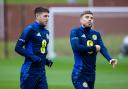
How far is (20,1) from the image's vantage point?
42625 mm

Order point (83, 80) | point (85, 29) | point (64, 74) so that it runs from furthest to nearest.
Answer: point (64, 74)
point (85, 29)
point (83, 80)

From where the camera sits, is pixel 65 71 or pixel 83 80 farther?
pixel 65 71

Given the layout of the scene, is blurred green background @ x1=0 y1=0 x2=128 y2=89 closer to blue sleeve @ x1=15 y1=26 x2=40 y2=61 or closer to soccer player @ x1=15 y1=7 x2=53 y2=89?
soccer player @ x1=15 y1=7 x2=53 y2=89

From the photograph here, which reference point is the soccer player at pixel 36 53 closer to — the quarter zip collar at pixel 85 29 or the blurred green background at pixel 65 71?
the quarter zip collar at pixel 85 29

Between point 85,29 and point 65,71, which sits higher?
point 85,29

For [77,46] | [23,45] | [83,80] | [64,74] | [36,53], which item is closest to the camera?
[23,45]

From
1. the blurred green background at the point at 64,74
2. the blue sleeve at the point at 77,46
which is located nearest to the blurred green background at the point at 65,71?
the blurred green background at the point at 64,74

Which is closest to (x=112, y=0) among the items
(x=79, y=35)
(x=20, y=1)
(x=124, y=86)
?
(x=20, y=1)

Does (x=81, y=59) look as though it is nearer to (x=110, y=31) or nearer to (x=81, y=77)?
(x=81, y=77)

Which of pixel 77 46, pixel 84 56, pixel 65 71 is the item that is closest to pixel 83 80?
pixel 84 56

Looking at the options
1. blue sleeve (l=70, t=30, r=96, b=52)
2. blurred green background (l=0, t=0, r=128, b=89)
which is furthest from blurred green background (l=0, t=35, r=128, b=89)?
blue sleeve (l=70, t=30, r=96, b=52)

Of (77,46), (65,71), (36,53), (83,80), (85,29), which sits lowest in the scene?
(65,71)

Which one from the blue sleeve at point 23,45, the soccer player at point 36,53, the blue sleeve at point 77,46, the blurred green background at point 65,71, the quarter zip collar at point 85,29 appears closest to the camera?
the blue sleeve at point 23,45

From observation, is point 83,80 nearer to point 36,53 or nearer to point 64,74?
point 36,53
